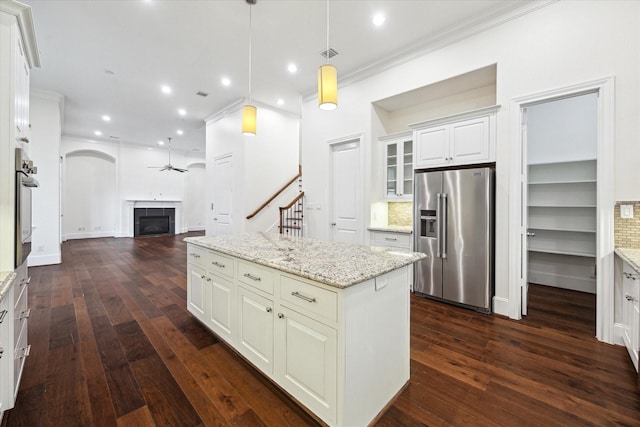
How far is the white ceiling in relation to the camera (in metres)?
3.00

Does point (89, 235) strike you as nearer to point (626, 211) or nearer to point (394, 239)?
point (394, 239)

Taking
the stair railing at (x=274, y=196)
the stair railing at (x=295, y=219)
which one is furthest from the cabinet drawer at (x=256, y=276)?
the stair railing at (x=274, y=196)

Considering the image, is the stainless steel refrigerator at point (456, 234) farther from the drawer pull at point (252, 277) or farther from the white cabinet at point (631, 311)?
the drawer pull at point (252, 277)

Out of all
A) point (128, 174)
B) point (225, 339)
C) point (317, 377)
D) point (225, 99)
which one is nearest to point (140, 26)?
point (225, 99)

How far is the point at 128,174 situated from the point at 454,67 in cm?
1051

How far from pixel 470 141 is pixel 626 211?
4.90 feet

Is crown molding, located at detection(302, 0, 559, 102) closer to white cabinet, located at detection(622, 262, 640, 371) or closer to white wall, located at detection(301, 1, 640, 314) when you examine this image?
white wall, located at detection(301, 1, 640, 314)

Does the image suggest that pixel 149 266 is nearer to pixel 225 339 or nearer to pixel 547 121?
pixel 225 339

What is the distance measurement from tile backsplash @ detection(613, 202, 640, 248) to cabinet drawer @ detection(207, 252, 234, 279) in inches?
133

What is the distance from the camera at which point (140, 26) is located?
3.36 metres

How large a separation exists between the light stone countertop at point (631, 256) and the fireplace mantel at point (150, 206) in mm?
11602

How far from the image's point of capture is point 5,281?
1.35 m

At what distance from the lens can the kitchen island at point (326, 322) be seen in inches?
54.3

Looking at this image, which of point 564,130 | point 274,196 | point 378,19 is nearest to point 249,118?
point 378,19
